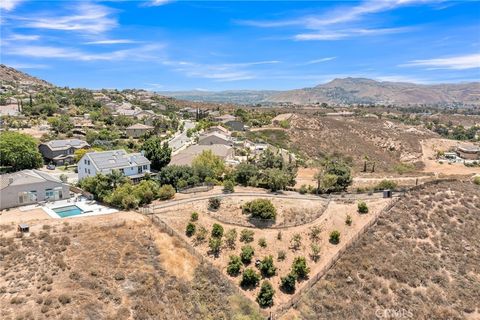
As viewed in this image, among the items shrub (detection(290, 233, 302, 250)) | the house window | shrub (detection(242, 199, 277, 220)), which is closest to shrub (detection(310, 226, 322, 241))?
shrub (detection(290, 233, 302, 250))

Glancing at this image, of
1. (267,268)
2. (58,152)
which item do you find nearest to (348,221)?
(267,268)

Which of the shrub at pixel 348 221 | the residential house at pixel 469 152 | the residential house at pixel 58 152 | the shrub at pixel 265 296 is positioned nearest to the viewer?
the shrub at pixel 265 296

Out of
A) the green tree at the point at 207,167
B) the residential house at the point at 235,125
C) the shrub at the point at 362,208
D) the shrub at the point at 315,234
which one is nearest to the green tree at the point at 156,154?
the green tree at the point at 207,167

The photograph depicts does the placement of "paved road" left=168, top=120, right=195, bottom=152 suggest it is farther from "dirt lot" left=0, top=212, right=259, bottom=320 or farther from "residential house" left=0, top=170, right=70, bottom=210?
"dirt lot" left=0, top=212, right=259, bottom=320

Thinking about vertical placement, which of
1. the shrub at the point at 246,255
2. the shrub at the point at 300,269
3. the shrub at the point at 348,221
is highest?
the shrub at the point at 348,221

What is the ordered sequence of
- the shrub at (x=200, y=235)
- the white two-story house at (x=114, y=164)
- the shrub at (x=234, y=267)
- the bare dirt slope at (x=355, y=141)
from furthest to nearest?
the bare dirt slope at (x=355, y=141) → the white two-story house at (x=114, y=164) → the shrub at (x=200, y=235) → the shrub at (x=234, y=267)

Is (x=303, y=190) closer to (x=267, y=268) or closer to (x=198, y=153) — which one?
(x=267, y=268)

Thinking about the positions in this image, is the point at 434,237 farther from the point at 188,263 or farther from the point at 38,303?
the point at 38,303

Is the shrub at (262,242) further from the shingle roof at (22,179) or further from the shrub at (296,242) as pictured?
the shingle roof at (22,179)
